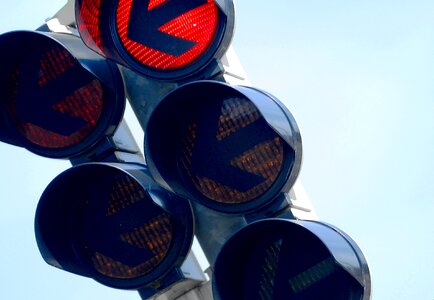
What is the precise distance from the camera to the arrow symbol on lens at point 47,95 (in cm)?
827

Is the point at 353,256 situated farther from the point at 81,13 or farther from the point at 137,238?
the point at 81,13

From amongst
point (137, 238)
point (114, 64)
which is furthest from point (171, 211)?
point (114, 64)

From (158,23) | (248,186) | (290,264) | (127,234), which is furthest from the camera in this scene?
(127,234)

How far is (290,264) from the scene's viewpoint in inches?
298

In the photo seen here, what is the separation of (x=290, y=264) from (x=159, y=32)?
1157 mm

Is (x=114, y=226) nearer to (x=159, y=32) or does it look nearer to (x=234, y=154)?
(x=234, y=154)

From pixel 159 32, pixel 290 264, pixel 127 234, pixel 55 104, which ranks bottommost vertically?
pixel 290 264

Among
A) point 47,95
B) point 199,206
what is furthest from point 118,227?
point 47,95

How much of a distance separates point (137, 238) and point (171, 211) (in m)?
0.20

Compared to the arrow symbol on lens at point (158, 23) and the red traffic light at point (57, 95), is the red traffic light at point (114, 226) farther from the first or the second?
the arrow symbol on lens at point (158, 23)

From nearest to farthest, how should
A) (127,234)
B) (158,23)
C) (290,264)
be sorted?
(290,264) → (158,23) → (127,234)

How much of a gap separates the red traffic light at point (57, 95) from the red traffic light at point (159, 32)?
6.0 inches

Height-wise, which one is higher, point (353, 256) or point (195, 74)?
point (195, 74)

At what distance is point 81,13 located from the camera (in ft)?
26.5
